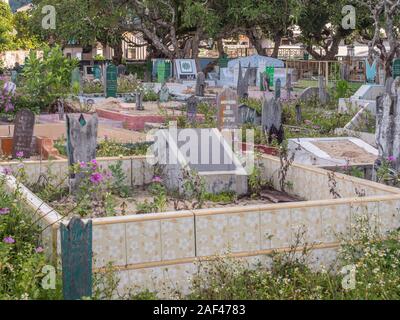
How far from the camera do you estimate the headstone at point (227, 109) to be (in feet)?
42.4

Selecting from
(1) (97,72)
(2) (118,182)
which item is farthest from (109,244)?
(1) (97,72)

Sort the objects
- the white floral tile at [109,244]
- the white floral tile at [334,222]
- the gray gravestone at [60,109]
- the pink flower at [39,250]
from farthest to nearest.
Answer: the gray gravestone at [60,109]
the white floral tile at [334,222]
the white floral tile at [109,244]
the pink flower at [39,250]

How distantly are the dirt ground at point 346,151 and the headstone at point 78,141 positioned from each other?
4.25 metres

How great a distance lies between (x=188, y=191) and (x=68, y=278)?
3.51 metres

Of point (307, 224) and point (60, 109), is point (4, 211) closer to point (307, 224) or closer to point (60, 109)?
point (307, 224)

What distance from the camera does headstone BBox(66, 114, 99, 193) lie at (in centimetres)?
897

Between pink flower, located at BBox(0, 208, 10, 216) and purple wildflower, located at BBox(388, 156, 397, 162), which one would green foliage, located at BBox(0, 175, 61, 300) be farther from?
purple wildflower, located at BBox(388, 156, 397, 162)

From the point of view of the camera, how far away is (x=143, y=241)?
6406 mm

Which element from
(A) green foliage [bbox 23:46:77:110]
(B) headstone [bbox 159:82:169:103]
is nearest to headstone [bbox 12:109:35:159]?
(A) green foliage [bbox 23:46:77:110]

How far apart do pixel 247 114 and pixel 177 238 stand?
9.78 metres

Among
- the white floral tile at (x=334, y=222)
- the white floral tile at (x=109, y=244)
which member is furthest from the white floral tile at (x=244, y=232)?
the white floral tile at (x=109, y=244)

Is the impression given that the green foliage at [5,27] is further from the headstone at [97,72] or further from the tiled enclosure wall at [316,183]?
the tiled enclosure wall at [316,183]

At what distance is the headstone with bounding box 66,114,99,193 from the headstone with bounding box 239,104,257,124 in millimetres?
7173
